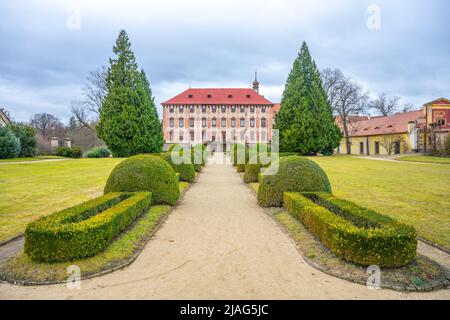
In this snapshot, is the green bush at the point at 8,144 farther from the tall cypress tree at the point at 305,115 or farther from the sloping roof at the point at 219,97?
the sloping roof at the point at 219,97

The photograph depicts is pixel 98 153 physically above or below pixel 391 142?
below

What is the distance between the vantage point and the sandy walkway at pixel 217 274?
171 inches

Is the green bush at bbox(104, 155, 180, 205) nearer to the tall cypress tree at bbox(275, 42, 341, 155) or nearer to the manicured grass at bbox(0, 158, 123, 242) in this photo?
the manicured grass at bbox(0, 158, 123, 242)

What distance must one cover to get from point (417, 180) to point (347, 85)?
3247 cm

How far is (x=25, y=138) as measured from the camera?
33.1 meters

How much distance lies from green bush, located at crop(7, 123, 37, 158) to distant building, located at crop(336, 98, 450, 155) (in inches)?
1706

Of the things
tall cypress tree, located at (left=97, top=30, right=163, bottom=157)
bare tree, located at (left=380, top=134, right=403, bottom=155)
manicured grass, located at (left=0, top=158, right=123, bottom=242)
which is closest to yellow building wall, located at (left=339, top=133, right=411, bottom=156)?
bare tree, located at (left=380, top=134, right=403, bottom=155)

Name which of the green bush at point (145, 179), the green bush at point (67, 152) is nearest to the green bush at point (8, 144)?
the green bush at point (67, 152)

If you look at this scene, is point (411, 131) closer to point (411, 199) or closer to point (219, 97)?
point (411, 199)

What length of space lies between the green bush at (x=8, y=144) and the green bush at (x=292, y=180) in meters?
28.7

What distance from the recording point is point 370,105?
5900cm

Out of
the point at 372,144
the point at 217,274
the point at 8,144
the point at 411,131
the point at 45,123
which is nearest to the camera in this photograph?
the point at 217,274

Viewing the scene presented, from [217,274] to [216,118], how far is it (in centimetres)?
5970

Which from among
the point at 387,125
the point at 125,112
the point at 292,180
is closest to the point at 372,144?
the point at 387,125
